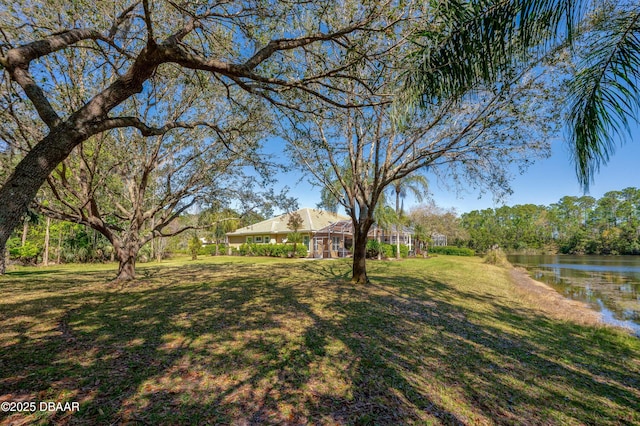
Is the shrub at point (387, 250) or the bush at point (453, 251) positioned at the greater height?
the shrub at point (387, 250)

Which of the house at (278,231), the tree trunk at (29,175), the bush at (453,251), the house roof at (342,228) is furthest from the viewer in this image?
the bush at (453,251)

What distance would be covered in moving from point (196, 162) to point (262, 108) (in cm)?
453

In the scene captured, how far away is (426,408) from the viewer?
9.73ft

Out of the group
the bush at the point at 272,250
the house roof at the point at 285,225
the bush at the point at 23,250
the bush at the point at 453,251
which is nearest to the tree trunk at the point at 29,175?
the bush at the point at 23,250

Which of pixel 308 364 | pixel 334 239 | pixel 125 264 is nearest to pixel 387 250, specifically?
pixel 334 239

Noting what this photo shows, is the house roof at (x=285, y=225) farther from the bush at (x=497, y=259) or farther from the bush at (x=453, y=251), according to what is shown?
the bush at (x=453, y=251)

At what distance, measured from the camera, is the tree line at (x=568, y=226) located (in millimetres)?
48844

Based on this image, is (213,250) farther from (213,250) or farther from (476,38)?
(476,38)

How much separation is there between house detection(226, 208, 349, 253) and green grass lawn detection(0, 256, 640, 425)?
2204 centimetres

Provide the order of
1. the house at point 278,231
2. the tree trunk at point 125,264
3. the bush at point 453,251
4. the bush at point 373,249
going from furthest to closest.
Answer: the bush at point 453,251 → the house at point 278,231 → the bush at point 373,249 → the tree trunk at point 125,264

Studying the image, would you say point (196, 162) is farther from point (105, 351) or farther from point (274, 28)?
point (105, 351)

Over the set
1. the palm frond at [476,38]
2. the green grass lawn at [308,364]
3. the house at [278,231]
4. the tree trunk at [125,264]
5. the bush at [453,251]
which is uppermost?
the palm frond at [476,38]

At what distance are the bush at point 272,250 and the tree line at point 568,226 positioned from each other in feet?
149

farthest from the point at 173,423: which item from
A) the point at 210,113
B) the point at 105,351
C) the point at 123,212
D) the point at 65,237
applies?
the point at 65,237
